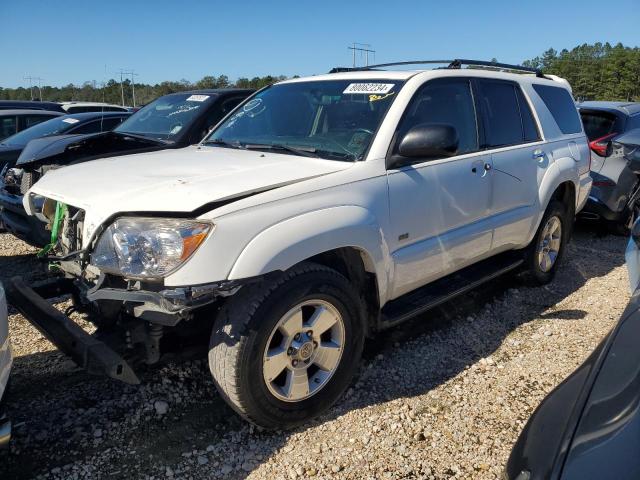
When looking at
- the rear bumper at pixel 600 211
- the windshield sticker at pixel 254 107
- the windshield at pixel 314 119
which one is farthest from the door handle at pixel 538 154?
the rear bumper at pixel 600 211

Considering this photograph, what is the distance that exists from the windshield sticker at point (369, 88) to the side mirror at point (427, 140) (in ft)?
1.56

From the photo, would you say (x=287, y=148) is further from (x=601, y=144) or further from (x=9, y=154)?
(x=9, y=154)

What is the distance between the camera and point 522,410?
123 inches

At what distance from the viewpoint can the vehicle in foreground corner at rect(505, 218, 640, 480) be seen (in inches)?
52.0

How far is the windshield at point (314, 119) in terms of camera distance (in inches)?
129

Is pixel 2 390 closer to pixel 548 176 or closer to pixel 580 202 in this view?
pixel 548 176

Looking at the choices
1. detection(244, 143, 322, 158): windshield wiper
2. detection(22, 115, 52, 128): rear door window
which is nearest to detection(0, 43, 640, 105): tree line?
detection(22, 115, 52, 128): rear door window

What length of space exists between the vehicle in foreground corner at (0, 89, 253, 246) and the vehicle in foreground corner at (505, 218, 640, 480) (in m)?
4.17

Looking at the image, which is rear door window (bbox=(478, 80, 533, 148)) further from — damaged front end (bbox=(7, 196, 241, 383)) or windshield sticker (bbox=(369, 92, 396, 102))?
damaged front end (bbox=(7, 196, 241, 383))

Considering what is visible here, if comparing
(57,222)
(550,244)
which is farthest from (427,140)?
(550,244)

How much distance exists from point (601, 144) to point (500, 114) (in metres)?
3.39

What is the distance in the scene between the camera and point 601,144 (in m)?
6.83

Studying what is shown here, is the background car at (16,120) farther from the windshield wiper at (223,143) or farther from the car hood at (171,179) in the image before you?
the car hood at (171,179)

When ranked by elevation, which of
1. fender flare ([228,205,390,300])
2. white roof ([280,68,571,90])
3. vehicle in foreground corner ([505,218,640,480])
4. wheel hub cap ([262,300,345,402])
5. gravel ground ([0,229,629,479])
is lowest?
gravel ground ([0,229,629,479])
